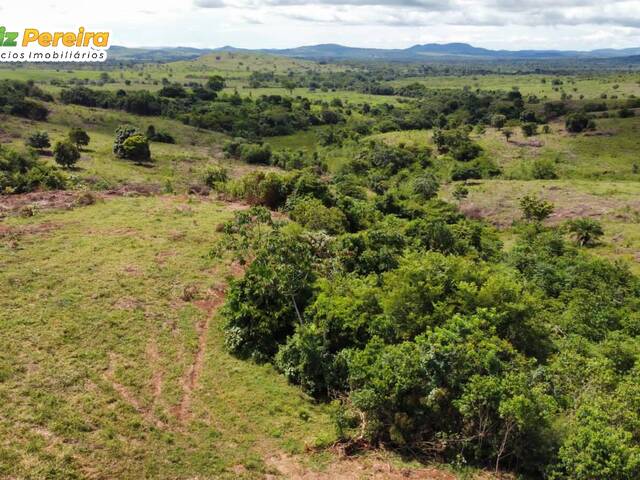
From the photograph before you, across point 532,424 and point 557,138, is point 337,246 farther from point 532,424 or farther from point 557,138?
point 557,138

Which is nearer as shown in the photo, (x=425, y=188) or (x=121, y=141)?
(x=425, y=188)

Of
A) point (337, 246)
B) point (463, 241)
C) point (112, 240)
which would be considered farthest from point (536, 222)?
point (112, 240)

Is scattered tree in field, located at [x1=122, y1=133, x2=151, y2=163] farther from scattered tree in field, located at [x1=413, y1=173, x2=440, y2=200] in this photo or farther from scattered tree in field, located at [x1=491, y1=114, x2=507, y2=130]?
scattered tree in field, located at [x1=491, y1=114, x2=507, y2=130]

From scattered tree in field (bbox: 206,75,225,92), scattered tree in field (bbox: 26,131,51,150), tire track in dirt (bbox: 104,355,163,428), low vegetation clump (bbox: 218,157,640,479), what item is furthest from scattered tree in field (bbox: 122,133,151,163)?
scattered tree in field (bbox: 206,75,225,92)

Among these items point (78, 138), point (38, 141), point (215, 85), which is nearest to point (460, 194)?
point (78, 138)

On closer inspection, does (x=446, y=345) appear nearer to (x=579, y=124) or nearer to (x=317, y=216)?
(x=317, y=216)
